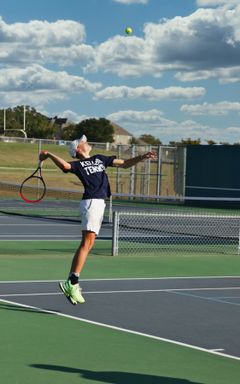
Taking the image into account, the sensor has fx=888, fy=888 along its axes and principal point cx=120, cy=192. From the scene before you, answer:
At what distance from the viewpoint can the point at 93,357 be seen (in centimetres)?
727

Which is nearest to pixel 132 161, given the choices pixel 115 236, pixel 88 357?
pixel 88 357

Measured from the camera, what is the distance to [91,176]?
32.0 ft

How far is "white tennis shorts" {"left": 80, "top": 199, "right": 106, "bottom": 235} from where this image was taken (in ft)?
31.5

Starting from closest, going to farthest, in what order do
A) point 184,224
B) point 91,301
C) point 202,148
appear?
point 91,301 → point 184,224 → point 202,148

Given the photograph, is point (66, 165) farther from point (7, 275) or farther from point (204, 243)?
point (204, 243)

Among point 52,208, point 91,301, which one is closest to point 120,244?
point 91,301

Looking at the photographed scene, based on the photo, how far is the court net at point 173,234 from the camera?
16.7m

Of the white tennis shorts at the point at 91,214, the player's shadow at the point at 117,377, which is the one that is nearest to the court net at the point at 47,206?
the white tennis shorts at the point at 91,214

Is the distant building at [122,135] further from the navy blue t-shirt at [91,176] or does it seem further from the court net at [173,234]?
the navy blue t-shirt at [91,176]

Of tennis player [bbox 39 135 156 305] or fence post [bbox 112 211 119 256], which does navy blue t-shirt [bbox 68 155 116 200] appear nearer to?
tennis player [bbox 39 135 156 305]

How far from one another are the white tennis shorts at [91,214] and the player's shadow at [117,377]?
9.57 ft

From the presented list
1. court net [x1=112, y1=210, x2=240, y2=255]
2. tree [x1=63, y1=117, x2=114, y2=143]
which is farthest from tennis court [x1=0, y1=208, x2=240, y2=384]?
tree [x1=63, y1=117, x2=114, y2=143]

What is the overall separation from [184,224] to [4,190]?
16.6m

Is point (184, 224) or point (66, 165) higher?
point (66, 165)
